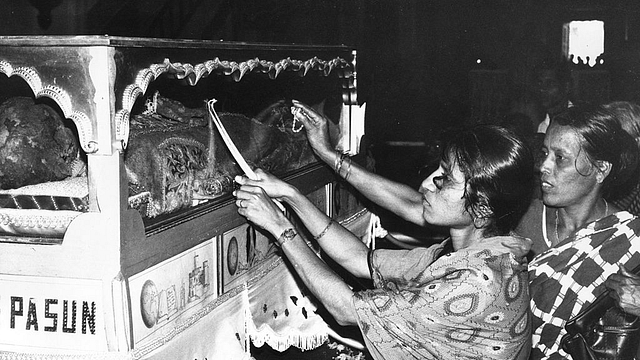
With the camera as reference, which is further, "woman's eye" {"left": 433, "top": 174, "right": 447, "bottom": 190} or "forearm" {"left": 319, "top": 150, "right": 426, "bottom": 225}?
"forearm" {"left": 319, "top": 150, "right": 426, "bottom": 225}

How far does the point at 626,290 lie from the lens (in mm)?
2324

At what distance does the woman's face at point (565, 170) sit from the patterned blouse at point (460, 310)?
0.56 meters

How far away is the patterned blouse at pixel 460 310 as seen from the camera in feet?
Result: 6.59

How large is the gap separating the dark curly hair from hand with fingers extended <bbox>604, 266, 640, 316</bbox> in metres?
0.47

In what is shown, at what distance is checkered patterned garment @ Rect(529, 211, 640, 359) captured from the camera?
2.52m

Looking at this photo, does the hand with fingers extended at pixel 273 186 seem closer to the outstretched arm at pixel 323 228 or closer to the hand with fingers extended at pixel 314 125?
the outstretched arm at pixel 323 228

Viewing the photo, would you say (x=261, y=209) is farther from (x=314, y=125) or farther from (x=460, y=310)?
(x=314, y=125)

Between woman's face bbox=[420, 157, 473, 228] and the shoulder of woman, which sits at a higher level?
woman's face bbox=[420, 157, 473, 228]

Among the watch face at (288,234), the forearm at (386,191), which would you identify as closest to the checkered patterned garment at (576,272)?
the forearm at (386,191)

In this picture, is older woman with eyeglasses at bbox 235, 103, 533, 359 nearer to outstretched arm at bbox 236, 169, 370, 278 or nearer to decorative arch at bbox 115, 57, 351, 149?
outstretched arm at bbox 236, 169, 370, 278

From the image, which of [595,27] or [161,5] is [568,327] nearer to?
[161,5]

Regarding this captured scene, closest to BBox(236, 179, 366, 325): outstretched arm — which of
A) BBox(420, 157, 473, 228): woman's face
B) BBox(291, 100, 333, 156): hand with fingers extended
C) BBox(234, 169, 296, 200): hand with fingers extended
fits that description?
BBox(234, 169, 296, 200): hand with fingers extended

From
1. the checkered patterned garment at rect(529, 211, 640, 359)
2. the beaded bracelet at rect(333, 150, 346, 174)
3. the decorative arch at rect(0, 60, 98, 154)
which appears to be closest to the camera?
the decorative arch at rect(0, 60, 98, 154)

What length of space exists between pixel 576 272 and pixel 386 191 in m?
0.93
